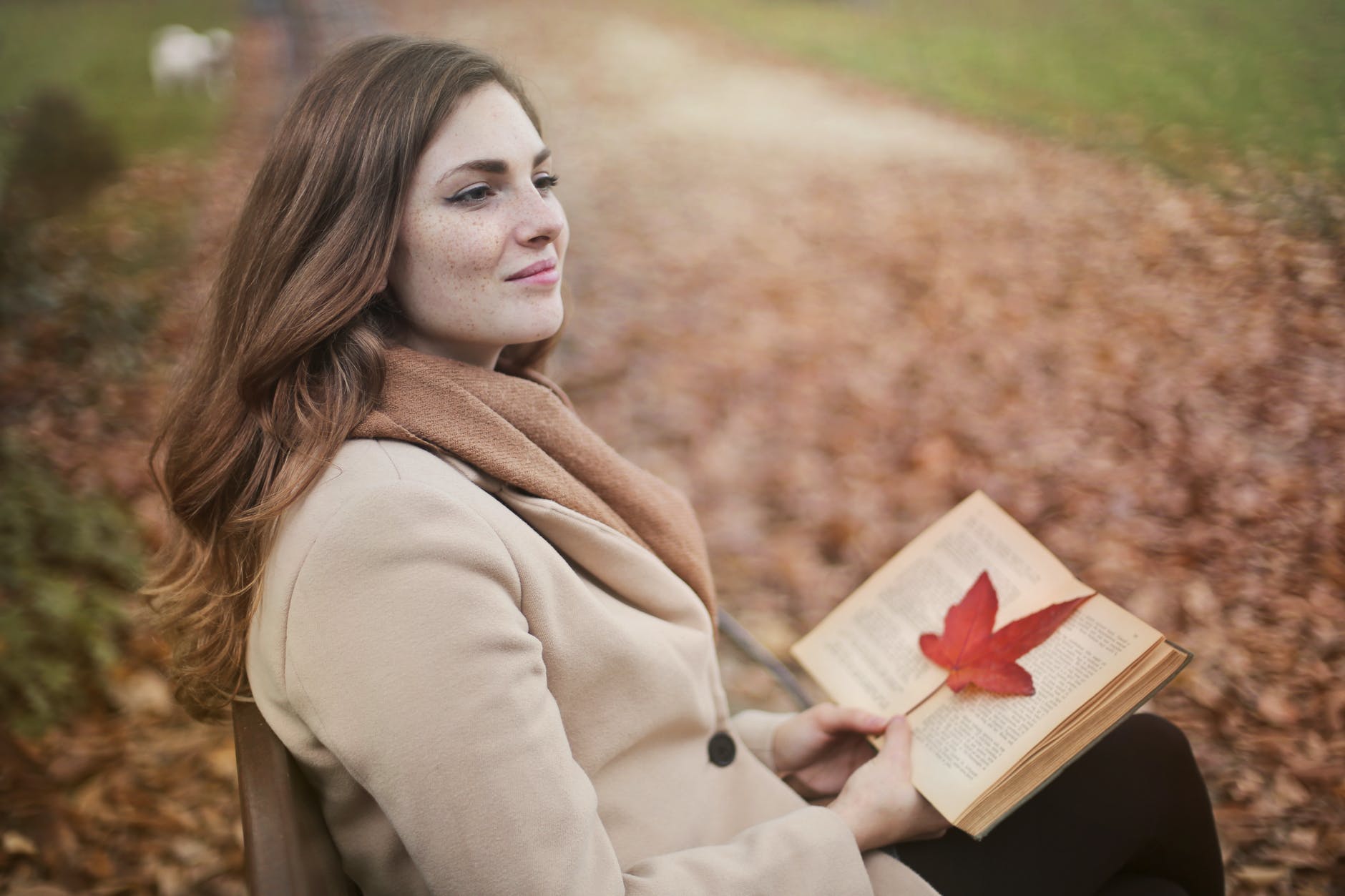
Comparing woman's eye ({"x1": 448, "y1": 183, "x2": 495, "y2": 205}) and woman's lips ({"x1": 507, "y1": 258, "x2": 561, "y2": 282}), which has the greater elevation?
woman's eye ({"x1": 448, "y1": 183, "x2": 495, "y2": 205})

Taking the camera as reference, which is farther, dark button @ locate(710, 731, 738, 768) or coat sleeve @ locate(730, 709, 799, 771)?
coat sleeve @ locate(730, 709, 799, 771)

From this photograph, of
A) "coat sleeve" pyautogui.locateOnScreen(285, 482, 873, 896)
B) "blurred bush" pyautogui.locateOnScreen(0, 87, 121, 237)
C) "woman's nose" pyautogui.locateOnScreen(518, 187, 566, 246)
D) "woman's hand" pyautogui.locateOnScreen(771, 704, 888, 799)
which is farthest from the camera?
"blurred bush" pyautogui.locateOnScreen(0, 87, 121, 237)

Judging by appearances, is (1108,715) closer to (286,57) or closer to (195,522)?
(195,522)

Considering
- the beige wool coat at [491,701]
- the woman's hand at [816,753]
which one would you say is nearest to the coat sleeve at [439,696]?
the beige wool coat at [491,701]

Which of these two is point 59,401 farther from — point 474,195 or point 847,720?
point 847,720

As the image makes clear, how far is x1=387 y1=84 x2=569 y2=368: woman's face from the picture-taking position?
3.78 ft

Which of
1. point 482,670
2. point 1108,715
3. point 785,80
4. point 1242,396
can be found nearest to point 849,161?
point 785,80

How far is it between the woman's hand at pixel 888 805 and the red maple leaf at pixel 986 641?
0.14m

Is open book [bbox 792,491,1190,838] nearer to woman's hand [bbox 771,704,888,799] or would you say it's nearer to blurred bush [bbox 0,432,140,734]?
woman's hand [bbox 771,704,888,799]

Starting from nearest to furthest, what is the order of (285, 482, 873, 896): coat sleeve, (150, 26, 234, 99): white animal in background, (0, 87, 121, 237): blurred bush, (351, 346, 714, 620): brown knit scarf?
(285, 482, 873, 896): coat sleeve, (351, 346, 714, 620): brown knit scarf, (0, 87, 121, 237): blurred bush, (150, 26, 234, 99): white animal in background

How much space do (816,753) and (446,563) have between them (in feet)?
2.74

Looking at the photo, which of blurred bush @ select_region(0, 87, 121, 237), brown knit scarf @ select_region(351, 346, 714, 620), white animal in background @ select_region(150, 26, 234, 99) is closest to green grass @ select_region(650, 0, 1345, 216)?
brown knit scarf @ select_region(351, 346, 714, 620)

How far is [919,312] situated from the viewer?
3205 millimetres

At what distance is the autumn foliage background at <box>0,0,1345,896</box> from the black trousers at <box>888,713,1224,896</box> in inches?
19.8
